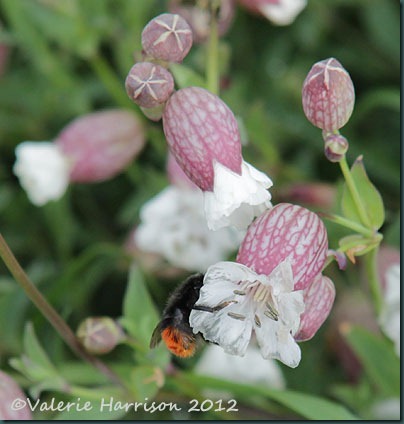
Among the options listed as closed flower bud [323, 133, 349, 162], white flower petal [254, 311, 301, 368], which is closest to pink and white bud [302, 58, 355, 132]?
closed flower bud [323, 133, 349, 162]

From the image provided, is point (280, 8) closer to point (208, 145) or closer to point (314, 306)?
point (208, 145)

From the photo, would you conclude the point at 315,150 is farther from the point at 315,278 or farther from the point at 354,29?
the point at 315,278

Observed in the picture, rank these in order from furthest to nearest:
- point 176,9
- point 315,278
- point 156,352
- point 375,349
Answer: point 176,9 < point 375,349 < point 156,352 < point 315,278

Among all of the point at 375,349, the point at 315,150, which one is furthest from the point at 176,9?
the point at 375,349

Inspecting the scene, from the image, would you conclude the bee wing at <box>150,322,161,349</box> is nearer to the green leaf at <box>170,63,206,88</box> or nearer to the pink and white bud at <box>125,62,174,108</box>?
the pink and white bud at <box>125,62,174,108</box>

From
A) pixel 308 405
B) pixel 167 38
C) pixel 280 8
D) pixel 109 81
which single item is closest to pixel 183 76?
pixel 167 38
